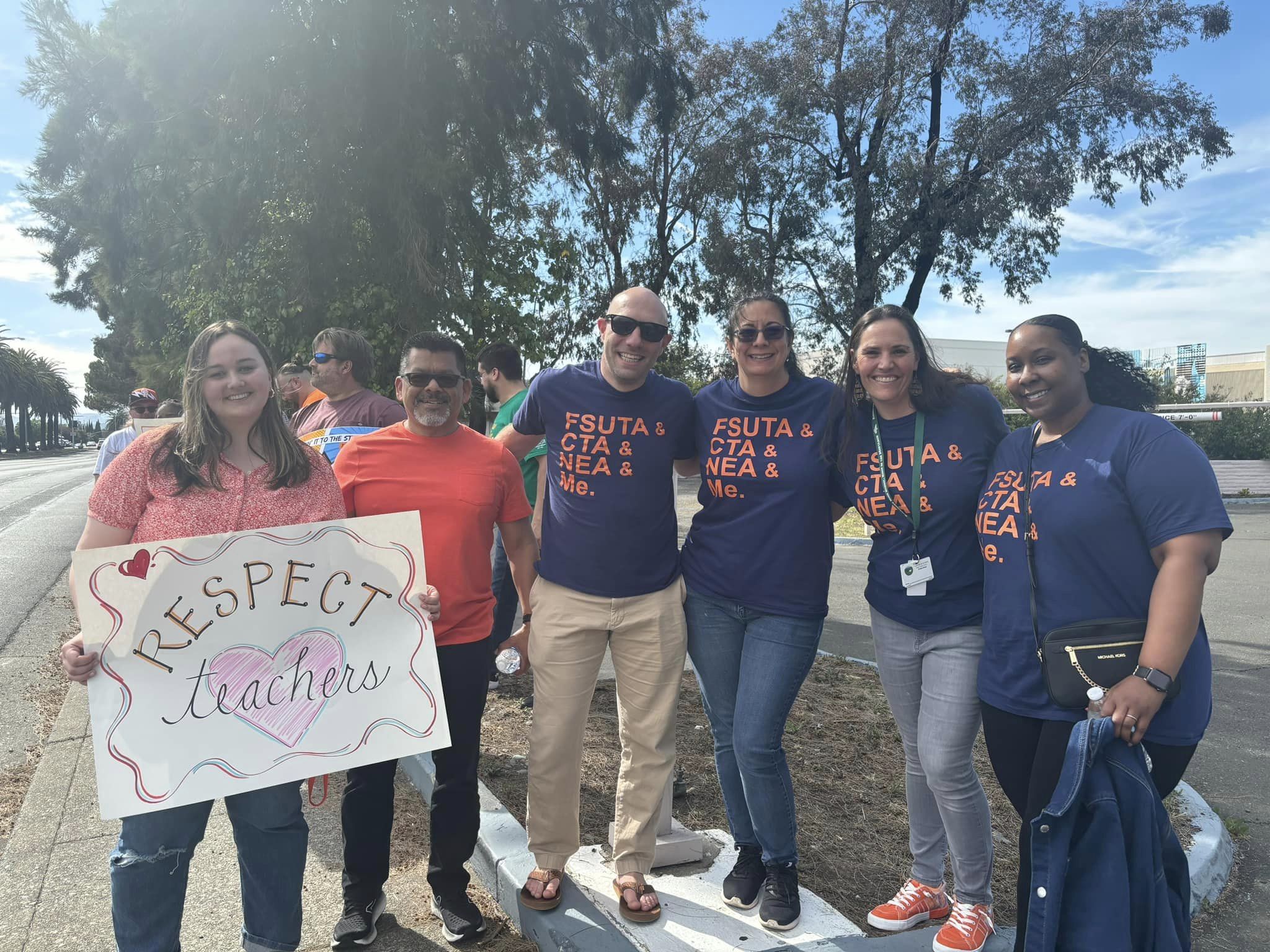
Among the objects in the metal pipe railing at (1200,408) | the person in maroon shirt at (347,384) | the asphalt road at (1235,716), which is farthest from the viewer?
the metal pipe railing at (1200,408)

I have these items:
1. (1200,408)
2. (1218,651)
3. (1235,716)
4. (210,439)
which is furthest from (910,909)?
(1200,408)

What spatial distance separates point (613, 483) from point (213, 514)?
1.19m

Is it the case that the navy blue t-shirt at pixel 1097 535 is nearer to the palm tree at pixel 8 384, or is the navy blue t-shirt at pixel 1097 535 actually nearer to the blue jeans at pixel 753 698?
the blue jeans at pixel 753 698

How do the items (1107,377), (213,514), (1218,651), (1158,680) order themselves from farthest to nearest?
(1218,651) < (1107,377) < (213,514) < (1158,680)

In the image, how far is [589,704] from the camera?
3.01 metres

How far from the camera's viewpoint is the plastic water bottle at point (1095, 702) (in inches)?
85.4

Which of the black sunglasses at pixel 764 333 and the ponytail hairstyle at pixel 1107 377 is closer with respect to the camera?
the ponytail hairstyle at pixel 1107 377

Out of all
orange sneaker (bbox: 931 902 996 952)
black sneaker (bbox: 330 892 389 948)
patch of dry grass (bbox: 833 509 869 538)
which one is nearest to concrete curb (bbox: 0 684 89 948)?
black sneaker (bbox: 330 892 389 948)

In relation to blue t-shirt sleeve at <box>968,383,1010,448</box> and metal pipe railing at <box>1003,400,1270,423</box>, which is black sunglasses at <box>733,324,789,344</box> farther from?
metal pipe railing at <box>1003,400,1270,423</box>

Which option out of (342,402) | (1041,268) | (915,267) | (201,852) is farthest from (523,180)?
(201,852)

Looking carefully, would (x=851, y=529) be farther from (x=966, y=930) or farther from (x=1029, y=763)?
(x=1029, y=763)

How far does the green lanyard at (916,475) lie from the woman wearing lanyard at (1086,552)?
0.69 ft

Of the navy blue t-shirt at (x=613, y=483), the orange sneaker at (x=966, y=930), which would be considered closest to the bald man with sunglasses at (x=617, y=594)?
the navy blue t-shirt at (x=613, y=483)

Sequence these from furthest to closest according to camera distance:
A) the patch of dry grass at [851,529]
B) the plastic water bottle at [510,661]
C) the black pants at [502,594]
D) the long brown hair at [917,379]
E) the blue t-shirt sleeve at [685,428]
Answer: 1. the patch of dry grass at [851,529]
2. the black pants at [502,594]
3. the plastic water bottle at [510,661]
4. the blue t-shirt sleeve at [685,428]
5. the long brown hair at [917,379]
